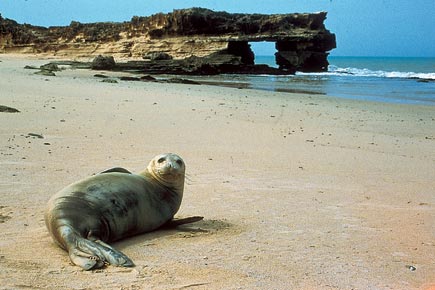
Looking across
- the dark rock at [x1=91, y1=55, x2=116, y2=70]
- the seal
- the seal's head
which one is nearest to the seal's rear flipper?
the seal

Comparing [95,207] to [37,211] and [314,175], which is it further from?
[314,175]

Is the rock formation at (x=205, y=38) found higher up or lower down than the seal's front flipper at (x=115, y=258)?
higher up

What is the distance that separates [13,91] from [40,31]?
51657 millimetres

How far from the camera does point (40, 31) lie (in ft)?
205

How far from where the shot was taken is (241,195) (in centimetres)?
557

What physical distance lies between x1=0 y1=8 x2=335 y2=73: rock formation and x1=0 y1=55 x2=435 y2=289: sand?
36.7 m

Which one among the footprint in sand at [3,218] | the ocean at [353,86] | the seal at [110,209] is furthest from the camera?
the ocean at [353,86]

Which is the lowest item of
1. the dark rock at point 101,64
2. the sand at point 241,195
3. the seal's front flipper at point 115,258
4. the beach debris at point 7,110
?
the sand at point 241,195

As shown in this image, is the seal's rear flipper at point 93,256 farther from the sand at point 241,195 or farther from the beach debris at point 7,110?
the beach debris at point 7,110

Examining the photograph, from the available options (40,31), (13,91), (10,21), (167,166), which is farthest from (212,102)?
(10,21)

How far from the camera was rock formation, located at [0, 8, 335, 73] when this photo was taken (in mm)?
49156

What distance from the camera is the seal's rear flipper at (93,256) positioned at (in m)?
3.20

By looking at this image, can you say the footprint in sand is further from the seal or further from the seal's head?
the seal's head

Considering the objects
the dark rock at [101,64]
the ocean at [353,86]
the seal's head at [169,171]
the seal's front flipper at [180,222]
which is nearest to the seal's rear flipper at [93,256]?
the seal's front flipper at [180,222]
